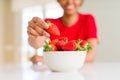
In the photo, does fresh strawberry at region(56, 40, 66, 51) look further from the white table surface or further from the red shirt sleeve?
the red shirt sleeve

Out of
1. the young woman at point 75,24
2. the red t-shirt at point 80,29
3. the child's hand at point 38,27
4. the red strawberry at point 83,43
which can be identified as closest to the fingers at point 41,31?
the child's hand at point 38,27

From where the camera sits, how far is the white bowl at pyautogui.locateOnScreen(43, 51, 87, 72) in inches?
30.7

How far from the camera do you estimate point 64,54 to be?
78 centimetres

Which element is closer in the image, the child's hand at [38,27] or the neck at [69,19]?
the child's hand at [38,27]

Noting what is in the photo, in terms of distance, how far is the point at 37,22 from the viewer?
0.90m

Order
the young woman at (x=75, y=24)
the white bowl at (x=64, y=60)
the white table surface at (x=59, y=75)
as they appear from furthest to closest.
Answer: the young woman at (x=75, y=24) → the white bowl at (x=64, y=60) → the white table surface at (x=59, y=75)

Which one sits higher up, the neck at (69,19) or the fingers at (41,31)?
the neck at (69,19)

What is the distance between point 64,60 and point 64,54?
0.02 m

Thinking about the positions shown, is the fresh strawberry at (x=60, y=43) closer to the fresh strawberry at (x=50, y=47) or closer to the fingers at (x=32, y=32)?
the fresh strawberry at (x=50, y=47)

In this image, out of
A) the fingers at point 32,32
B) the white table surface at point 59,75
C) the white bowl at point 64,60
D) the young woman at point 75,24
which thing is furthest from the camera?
the young woman at point 75,24

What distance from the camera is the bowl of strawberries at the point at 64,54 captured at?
0.78 m

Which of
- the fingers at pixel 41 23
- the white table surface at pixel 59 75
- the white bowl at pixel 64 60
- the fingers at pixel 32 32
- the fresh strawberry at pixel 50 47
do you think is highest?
the fingers at pixel 41 23
